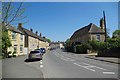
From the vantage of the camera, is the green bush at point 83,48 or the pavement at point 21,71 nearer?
the pavement at point 21,71

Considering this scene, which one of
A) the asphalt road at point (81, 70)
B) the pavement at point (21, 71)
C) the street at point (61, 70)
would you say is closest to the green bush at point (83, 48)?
the asphalt road at point (81, 70)

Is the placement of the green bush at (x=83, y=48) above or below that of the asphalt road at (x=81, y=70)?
above

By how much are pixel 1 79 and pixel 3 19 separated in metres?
5.04

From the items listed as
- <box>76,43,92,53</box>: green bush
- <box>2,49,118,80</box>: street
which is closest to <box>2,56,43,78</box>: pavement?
<box>2,49,118,80</box>: street

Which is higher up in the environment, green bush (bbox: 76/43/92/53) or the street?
green bush (bbox: 76/43/92/53)

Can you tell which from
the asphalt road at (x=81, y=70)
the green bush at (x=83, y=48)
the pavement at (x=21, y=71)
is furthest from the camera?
the green bush at (x=83, y=48)

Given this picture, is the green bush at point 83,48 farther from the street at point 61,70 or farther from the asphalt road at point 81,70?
the street at point 61,70

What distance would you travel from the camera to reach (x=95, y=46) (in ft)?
196

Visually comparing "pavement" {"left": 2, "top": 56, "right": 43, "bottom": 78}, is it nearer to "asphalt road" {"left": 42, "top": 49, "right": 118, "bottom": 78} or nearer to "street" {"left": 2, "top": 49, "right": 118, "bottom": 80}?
"street" {"left": 2, "top": 49, "right": 118, "bottom": 80}

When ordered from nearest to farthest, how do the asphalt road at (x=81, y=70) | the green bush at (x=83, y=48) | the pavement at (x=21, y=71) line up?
1. the asphalt road at (x=81, y=70)
2. the pavement at (x=21, y=71)
3. the green bush at (x=83, y=48)

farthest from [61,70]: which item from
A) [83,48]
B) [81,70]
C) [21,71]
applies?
[83,48]

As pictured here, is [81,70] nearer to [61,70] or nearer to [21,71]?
[61,70]

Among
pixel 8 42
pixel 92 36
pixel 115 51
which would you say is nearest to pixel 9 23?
pixel 115 51

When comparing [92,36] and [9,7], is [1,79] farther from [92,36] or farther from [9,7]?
[92,36]
